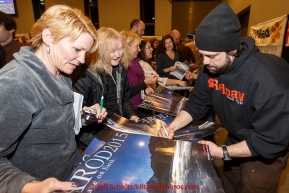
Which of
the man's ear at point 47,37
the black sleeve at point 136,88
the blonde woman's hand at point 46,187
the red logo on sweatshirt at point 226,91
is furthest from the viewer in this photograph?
the black sleeve at point 136,88

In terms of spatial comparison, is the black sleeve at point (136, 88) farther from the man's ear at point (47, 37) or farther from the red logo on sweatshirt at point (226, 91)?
the man's ear at point (47, 37)

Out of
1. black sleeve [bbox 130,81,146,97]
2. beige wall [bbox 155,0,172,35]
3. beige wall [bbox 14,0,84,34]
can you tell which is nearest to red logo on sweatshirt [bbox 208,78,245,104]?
black sleeve [bbox 130,81,146,97]

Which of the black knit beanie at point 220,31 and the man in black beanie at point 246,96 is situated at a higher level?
the black knit beanie at point 220,31

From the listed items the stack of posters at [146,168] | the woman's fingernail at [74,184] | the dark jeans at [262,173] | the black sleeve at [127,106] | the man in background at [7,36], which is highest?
the man in background at [7,36]

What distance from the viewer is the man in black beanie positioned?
0.94 meters

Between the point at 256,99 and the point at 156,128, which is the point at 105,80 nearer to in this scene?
the point at 156,128

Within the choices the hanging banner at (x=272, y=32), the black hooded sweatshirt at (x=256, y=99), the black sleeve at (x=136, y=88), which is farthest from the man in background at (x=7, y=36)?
the hanging banner at (x=272, y=32)

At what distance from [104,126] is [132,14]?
8.97 meters

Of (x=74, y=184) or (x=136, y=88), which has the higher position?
(x=74, y=184)

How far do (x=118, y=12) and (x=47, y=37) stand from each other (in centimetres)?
921

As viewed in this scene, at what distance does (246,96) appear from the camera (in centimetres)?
103

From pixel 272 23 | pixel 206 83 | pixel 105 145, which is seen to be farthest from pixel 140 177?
pixel 272 23

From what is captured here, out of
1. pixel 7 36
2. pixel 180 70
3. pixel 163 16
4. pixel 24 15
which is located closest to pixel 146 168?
pixel 7 36

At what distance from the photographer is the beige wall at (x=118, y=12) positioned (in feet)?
29.9
